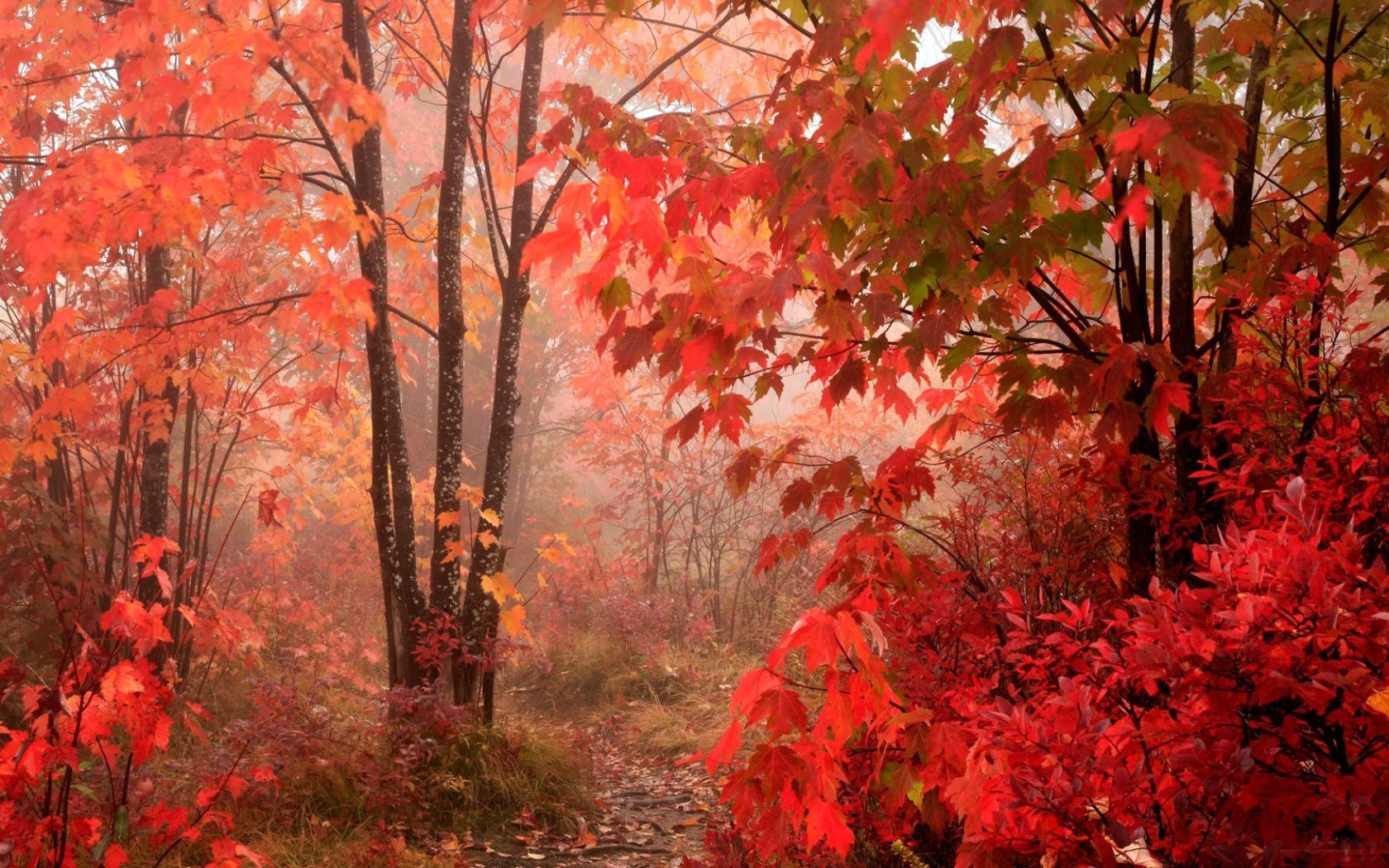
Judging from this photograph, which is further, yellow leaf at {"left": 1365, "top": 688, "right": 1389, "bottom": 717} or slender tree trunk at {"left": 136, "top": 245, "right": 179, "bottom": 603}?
slender tree trunk at {"left": 136, "top": 245, "right": 179, "bottom": 603}

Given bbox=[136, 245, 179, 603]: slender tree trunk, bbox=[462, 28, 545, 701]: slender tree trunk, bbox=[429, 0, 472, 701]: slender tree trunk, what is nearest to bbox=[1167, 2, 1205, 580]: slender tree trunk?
bbox=[462, 28, 545, 701]: slender tree trunk

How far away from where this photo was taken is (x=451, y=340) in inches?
217

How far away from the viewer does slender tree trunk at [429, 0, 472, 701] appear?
538 cm

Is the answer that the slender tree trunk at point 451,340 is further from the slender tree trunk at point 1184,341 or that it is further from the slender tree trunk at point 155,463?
the slender tree trunk at point 1184,341

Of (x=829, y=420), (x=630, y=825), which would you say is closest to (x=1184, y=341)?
(x=829, y=420)

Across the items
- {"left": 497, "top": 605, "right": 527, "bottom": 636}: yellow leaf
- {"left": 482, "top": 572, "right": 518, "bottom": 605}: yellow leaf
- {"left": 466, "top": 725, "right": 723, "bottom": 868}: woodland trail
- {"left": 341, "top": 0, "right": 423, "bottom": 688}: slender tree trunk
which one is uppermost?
{"left": 341, "top": 0, "right": 423, "bottom": 688}: slender tree trunk

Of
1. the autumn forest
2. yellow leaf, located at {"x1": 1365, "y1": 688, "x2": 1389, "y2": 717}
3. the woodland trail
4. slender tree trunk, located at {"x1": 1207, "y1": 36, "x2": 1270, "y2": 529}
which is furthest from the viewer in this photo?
the woodland trail

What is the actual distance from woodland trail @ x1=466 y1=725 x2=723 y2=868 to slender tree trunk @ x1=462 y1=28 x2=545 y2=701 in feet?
3.49

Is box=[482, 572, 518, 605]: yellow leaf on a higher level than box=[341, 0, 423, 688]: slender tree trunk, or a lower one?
A: lower

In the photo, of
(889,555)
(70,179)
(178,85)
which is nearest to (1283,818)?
(889,555)

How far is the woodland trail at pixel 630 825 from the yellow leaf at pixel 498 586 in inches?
50.6

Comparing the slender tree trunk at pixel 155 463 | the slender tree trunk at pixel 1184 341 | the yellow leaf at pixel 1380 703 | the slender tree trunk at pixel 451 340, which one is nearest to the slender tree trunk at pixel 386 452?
the slender tree trunk at pixel 451 340

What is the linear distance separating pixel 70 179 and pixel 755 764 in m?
3.87

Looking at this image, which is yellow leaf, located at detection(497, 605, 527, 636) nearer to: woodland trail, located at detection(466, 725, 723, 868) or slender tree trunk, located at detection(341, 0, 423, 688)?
slender tree trunk, located at detection(341, 0, 423, 688)
